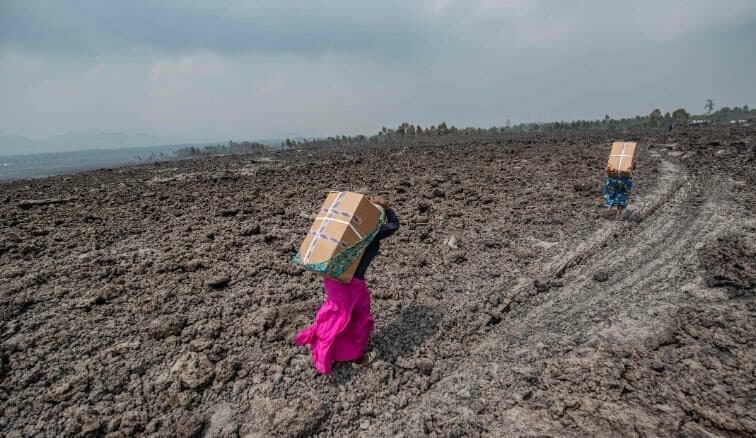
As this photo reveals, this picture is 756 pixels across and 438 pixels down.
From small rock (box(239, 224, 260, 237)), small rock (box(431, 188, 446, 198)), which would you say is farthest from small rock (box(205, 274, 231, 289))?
small rock (box(431, 188, 446, 198))

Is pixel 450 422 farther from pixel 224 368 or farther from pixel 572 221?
pixel 572 221

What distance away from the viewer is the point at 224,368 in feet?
11.6

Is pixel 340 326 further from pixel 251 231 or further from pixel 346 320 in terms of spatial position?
pixel 251 231

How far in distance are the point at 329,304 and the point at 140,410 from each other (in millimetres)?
1939

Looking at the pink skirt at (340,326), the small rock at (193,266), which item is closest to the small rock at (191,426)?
the pink skirt at (340,326)

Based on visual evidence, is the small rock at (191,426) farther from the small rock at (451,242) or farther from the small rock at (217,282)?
the small rock at (451,242)

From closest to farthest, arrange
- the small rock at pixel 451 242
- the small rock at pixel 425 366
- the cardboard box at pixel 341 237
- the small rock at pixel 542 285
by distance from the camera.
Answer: the cardboard box at pixel 341 237, the small rock at pixel 425 366, the small rock at pixel 542 285, the small rock at pixel 451 242

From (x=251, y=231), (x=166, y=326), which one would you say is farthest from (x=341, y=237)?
(x=251, y=231)

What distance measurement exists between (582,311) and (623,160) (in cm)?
475

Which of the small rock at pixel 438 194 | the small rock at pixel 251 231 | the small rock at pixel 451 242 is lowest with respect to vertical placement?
the small rock at pixel 451 242

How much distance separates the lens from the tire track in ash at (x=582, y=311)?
304 cm

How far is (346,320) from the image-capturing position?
11.0 feet

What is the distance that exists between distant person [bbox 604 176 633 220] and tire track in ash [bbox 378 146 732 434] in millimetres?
445

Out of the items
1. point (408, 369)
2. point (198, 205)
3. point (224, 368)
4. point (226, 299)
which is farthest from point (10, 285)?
point (408, 369)
